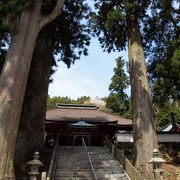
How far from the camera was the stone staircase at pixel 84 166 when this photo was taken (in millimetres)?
12422

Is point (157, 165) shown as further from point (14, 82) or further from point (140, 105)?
point (14, 82)

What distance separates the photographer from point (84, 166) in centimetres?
1359

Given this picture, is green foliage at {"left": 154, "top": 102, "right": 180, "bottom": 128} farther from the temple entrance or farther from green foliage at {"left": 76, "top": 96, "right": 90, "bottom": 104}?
green foliage at {"left": 76, "top": 96, "right": 90, "bottom": 104}

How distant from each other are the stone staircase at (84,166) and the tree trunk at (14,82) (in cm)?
528

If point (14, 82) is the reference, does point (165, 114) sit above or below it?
below

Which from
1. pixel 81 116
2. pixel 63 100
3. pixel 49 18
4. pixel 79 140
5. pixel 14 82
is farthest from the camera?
pixel 63 100

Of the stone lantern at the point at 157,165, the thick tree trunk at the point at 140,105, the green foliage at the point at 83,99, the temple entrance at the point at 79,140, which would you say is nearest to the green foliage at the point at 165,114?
the temple entrance at the point at 79,140

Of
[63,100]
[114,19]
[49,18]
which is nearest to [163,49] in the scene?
[114,19]

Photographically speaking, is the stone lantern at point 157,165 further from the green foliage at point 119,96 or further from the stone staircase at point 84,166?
the green foliage at point 119,96

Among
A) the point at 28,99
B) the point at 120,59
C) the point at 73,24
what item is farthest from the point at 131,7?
the point at 120,59

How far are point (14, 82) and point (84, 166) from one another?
6948 mm

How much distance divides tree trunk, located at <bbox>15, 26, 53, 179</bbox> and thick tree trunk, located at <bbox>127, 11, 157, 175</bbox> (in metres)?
3.89

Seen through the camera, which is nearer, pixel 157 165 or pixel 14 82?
pixel 14 82

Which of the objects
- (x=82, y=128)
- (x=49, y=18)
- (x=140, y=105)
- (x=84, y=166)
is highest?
(x=49, y=18)
